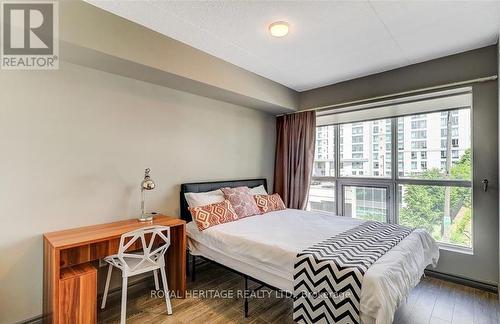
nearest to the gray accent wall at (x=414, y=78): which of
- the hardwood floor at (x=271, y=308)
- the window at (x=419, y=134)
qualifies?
the window at (x=419, y=134)

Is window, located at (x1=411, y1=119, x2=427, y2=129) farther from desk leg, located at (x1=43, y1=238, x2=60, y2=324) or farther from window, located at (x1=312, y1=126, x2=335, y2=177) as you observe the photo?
desk leg, located at (x1=43, y1=238, x2=60, y2=324)

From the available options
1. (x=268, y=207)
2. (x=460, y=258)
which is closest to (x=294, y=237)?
(x=268, y=207)

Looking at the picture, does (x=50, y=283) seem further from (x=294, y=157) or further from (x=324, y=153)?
(x=324, y=153)

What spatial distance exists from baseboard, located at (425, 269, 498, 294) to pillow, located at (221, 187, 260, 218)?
2.19 meters

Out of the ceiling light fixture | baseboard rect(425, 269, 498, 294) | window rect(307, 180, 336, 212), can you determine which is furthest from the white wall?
baseboard rect(425, 269, 498, 294)

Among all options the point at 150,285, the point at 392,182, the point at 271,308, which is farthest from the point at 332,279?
the point at 392,182

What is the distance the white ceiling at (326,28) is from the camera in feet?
6.43

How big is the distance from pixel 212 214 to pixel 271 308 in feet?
3.56

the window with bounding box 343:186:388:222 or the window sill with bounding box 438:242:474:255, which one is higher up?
the window with bounding box 343:186:388:222

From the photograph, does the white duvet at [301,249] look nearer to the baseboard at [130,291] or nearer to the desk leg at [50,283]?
the baseboard at [130,291]

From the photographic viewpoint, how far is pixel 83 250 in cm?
206

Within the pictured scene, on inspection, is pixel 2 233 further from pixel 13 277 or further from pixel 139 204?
pixel 139 204

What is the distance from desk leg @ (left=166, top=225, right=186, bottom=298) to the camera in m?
2.53

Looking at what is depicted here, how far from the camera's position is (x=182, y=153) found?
309cm
